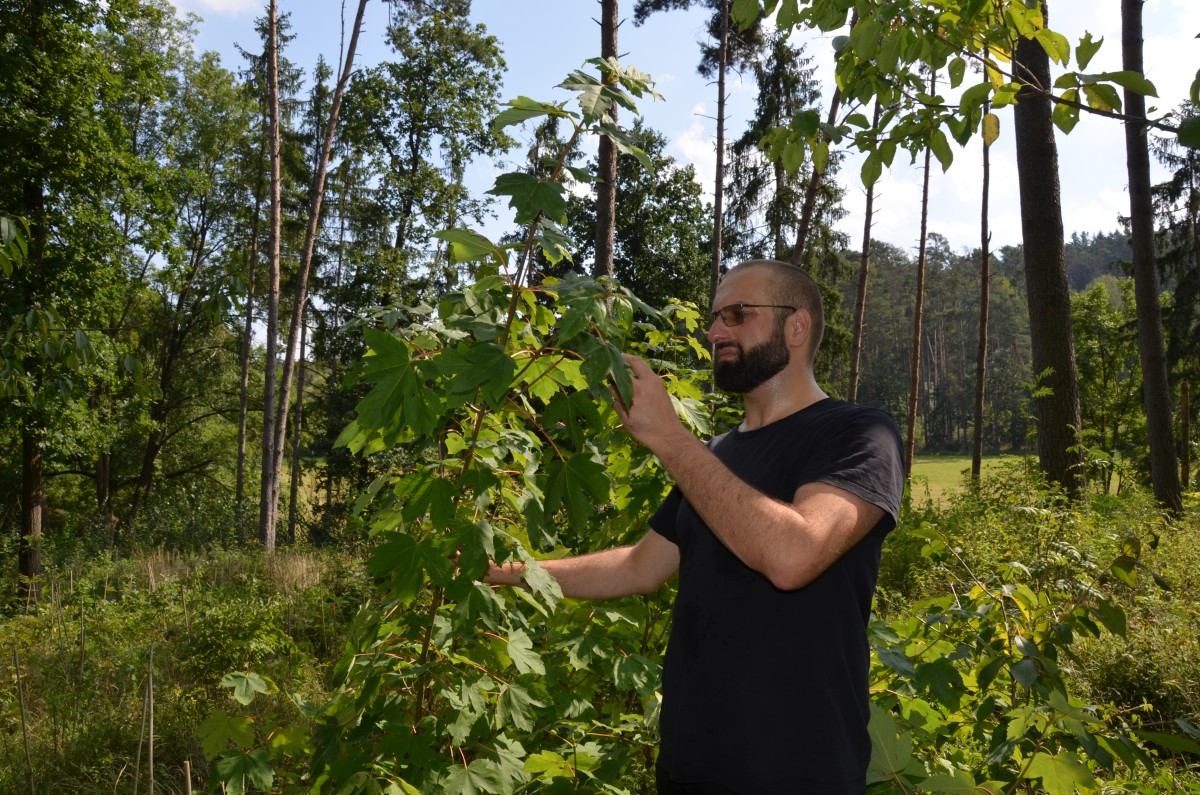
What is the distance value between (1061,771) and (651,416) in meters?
1.31

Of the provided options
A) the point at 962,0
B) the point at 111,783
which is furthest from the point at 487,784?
the point at 111,783

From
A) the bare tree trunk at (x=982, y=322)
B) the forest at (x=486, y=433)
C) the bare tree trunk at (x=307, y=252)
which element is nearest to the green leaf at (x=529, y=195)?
the forest at (x=486, y=433)

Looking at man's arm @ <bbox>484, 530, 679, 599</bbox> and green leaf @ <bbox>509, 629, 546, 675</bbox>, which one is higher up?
man's arm @ <bbox>484, 530, 679, 599</bbox>

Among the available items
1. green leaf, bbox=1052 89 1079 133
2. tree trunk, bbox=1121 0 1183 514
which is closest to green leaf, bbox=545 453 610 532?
green leaf, bbox=1052 89 1079 133

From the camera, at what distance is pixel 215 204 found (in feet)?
83.2

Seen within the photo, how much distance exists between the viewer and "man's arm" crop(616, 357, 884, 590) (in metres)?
1.42

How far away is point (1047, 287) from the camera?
854 cm

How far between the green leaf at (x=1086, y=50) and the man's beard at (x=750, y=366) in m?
0.88

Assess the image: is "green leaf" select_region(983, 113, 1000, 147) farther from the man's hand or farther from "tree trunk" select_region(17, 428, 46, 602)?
"tree trunk" select_region(17, 428, 46, 602)

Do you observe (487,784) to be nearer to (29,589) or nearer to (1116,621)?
(1116,621)

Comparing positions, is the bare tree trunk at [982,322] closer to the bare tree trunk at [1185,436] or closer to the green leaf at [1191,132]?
the bare tree trunk at [1185,436]

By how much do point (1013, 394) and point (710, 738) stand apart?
82.8 m

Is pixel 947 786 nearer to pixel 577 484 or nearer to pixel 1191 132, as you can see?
pixel 577 484

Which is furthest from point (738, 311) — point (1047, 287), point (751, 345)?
point (1047, 287)
